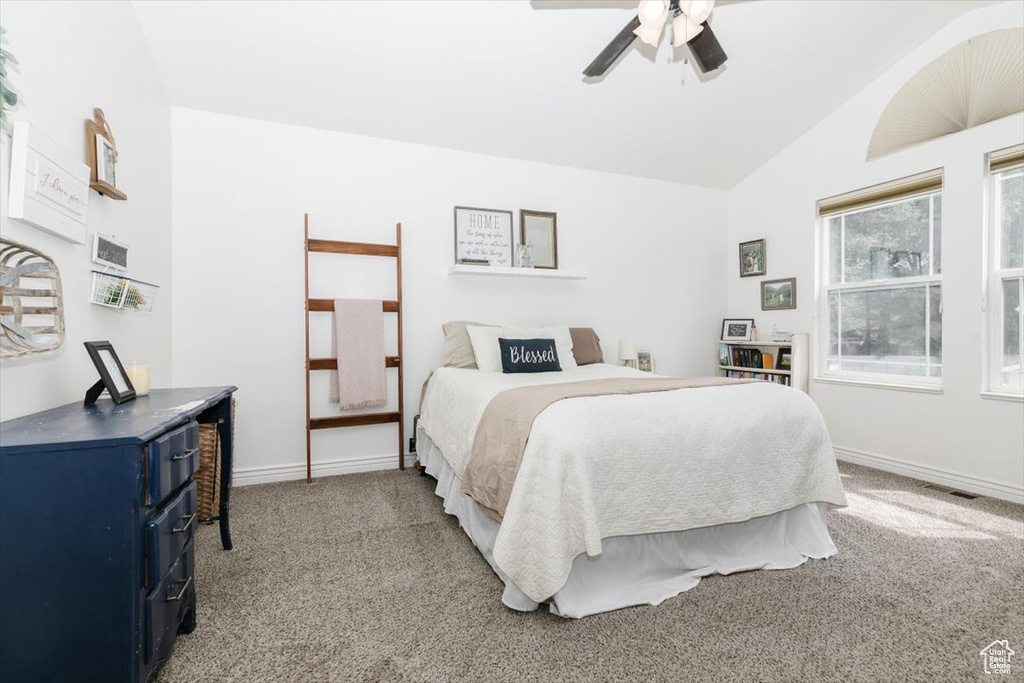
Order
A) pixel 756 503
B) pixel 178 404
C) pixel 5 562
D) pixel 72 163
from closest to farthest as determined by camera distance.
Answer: pixel 5 562, pixel 178 404, pixel 72 163, pixel 756 503

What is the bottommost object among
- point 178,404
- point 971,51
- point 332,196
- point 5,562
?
point 5,562

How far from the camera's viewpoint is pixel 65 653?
3.64 feet

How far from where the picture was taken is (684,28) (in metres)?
2.18

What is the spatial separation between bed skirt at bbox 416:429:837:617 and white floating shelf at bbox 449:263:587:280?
177 centimetres

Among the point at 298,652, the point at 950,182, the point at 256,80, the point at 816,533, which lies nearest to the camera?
the point at 298,652

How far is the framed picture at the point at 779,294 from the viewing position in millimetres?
4137

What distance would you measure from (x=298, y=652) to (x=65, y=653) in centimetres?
59

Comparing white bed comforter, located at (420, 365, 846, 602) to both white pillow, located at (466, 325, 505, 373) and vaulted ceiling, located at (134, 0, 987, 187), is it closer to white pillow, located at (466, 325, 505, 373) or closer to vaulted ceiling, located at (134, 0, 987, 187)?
white pillow, located at (466, 325, 505, 373)

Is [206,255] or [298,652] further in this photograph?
[206,255]

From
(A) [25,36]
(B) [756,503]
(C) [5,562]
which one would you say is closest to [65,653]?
(C) [5,562]

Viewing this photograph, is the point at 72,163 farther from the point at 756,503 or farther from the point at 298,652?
the point at 756,503

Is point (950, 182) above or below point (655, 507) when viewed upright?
above

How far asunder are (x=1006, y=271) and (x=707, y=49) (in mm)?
2384

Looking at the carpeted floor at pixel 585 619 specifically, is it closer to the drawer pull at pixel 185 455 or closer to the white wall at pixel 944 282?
the drawer pull at pixel 185 455
